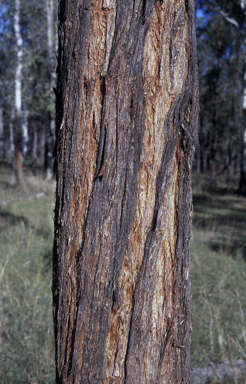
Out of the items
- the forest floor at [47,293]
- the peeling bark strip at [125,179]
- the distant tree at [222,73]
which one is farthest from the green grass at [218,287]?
the distant tree at [222,73]

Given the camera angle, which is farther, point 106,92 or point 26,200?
point 26,200

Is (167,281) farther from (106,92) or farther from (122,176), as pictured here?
(106,92)

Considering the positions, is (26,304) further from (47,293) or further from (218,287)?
(218,287)

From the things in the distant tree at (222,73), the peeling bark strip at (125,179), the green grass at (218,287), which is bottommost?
the green grass at (218,287)

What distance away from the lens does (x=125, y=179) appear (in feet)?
3.61

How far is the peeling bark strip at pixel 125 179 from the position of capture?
1.09 metres

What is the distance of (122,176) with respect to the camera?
43.3 inches

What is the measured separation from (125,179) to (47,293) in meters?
2.50

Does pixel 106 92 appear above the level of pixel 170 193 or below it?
above

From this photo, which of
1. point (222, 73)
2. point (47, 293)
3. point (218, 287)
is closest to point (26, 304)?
point (47, 293)

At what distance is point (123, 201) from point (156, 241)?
170 millimetres

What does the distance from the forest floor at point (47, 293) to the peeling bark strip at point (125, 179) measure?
1.00m

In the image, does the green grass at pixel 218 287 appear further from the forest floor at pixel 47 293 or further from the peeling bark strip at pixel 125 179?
the peeling bark strip at pixel 125 179

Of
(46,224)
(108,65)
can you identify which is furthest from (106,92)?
(46,224)
